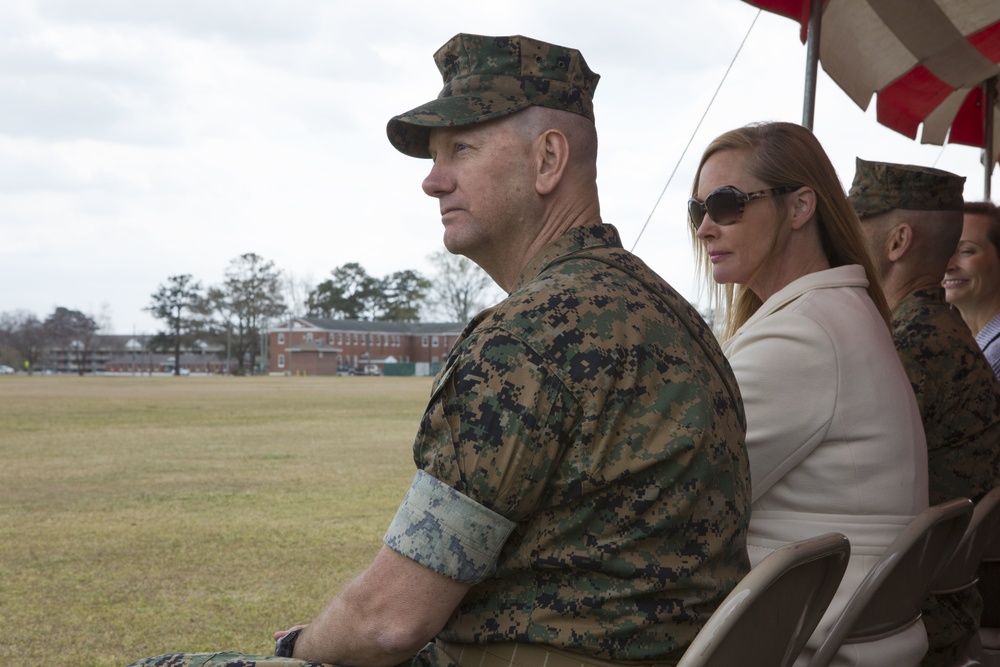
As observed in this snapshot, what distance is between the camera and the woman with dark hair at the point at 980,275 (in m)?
A: 4.87

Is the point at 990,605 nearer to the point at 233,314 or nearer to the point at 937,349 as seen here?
the point at 937,349

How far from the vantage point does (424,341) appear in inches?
4609

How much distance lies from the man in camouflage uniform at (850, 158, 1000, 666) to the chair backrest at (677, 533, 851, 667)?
1.15m

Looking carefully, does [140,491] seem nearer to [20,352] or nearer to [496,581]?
[496,581]

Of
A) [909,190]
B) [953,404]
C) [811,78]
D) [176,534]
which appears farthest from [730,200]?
[176,534]

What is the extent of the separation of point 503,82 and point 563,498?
0.72m

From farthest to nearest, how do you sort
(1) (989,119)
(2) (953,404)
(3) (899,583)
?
(1) (989,119) → (2) (953,404) → (3) (899,583)

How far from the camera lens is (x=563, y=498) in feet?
4.56

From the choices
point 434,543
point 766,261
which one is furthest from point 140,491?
point 434,543

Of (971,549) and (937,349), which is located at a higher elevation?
(937,349)

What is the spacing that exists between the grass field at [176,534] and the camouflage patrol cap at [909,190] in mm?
3740

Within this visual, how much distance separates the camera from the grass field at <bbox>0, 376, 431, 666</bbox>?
5543mm

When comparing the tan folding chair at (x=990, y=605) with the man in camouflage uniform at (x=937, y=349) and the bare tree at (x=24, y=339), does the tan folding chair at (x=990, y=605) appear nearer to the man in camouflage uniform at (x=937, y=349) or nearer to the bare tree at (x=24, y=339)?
the man in camouflage uniform at (x=937, y=349)

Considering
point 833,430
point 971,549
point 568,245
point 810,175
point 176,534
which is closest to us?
point 568,245
